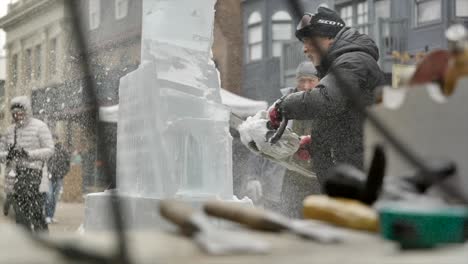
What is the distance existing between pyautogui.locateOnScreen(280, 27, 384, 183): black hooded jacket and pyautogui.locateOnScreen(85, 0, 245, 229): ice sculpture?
1.42 m

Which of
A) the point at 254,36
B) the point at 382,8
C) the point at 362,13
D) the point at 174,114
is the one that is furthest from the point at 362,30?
the point at 174,114

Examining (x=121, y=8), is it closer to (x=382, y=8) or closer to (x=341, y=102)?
(x=382, y=8)

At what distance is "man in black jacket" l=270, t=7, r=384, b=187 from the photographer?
10.9 ft

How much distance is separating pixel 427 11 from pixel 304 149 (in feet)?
42.4

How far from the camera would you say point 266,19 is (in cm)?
2144

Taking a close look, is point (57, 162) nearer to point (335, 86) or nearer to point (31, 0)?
point (31, 0)

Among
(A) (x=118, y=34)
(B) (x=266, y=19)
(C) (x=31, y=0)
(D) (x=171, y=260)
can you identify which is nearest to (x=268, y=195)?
(D) (x=171, y=260)

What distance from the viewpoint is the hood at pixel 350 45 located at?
11.2 ft

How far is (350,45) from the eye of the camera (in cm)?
341

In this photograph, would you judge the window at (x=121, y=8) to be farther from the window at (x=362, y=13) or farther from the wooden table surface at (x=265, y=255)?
the wooden table surface at (x=265, y=255)

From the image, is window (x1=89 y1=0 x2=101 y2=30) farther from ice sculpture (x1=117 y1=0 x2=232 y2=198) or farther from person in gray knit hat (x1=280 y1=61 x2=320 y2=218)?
person in gray knit hat (x1=280 y1=61 x2=320 y2=218)

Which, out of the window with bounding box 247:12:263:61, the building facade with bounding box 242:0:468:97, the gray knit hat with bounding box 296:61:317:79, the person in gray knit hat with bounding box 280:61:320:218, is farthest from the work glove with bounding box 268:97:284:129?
the window with bounding box 247:12:263:61

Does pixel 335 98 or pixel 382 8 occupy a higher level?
pixel 382 8

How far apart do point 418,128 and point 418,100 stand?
0.06 meters
